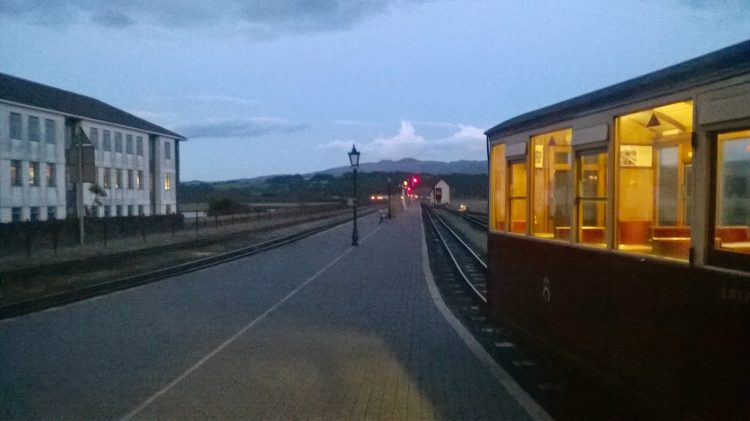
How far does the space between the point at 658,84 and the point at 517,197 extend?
4203 mm

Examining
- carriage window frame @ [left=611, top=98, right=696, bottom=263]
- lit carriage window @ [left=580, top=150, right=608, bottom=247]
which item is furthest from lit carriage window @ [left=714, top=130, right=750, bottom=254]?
lit carriage window @ [left=580, top=150, right=608, bottom=247]

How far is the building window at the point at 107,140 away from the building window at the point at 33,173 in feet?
33.9

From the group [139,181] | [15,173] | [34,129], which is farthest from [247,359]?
[139,181]

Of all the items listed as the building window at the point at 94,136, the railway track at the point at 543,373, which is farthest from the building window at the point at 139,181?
the railway track at the point at 543,373

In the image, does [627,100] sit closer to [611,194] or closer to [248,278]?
[611,194]

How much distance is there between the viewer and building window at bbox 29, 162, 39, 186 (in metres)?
45.2

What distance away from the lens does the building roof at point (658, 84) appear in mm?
5078

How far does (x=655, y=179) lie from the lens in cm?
673

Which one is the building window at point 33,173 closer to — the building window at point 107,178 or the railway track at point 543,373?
the building window at point 107,178

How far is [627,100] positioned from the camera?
6758mm

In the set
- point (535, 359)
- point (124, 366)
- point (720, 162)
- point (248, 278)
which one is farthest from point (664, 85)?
point (248, 278)

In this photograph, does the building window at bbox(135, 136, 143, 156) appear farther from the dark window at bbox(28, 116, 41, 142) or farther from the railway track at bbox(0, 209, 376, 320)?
the railway track at bbox(0, 209, 376, 320)

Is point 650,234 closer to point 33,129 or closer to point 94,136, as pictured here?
point 33,129

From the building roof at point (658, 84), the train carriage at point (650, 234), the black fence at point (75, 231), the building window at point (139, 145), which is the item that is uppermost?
the building window at point (139, 145)
